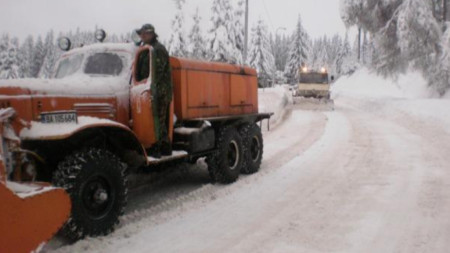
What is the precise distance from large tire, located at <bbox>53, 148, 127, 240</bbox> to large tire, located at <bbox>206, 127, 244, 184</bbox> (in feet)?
8.61

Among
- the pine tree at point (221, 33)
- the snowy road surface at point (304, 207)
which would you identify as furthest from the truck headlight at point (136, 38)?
the pine tree at point (221, 33)

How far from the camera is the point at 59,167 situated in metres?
4.83

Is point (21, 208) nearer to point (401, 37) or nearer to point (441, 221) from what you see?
point (441, 221)

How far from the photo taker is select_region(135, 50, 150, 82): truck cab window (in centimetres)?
633

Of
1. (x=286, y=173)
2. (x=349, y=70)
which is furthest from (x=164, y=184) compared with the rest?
(x=349, y=70)

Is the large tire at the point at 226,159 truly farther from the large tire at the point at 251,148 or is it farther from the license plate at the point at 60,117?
the license plate at the point at 60,117

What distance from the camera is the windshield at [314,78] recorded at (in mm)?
30484

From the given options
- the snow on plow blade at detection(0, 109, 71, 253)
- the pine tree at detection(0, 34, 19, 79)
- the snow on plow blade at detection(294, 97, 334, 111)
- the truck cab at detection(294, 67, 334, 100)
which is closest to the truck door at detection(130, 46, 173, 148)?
the snow on plow blade at detection(0, 109, 71, 253)

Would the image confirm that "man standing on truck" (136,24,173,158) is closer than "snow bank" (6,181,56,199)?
No

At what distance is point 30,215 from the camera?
3.95 metres

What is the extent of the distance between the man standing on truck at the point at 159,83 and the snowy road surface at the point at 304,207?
3.52 feet

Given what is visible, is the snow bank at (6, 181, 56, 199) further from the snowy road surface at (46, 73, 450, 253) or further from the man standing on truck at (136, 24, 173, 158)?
the man standing on truck at (136, 24, 173, 158)

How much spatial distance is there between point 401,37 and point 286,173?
1841 centimetres

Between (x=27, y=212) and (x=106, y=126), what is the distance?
160cm
